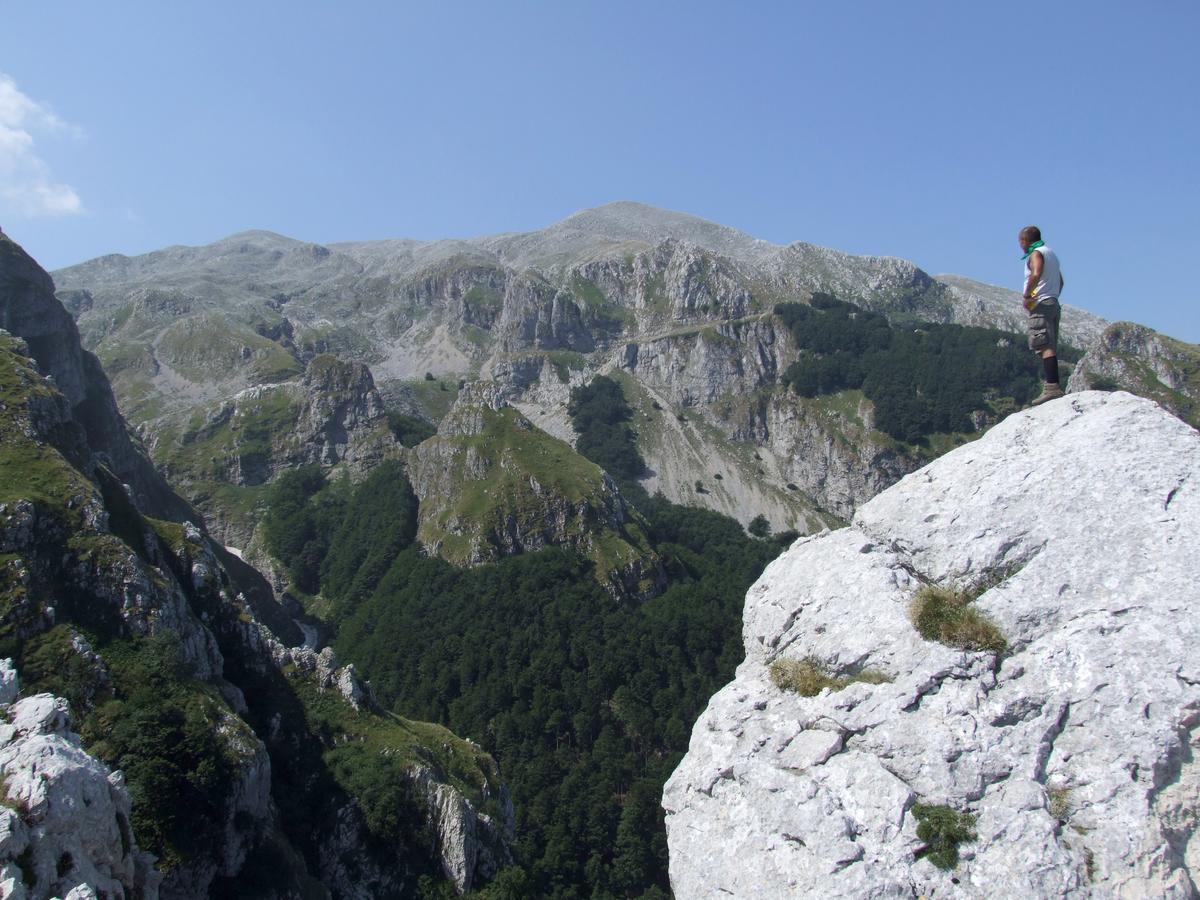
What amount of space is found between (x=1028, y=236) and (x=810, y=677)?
33.5 feet

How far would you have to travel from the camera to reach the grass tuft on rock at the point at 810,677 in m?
11.4

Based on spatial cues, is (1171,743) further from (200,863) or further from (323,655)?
(323,655)

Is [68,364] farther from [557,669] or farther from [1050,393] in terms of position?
[1050,393]

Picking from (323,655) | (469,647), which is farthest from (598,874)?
(469,647)

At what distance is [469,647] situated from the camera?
142 m

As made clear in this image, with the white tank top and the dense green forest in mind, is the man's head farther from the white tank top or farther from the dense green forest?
the dense green forest

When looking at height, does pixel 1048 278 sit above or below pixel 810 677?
above

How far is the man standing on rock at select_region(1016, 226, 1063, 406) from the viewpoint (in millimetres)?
14820

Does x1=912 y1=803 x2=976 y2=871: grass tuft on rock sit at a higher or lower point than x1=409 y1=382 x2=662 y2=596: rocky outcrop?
lower

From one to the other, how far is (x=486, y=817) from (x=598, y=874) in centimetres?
3615

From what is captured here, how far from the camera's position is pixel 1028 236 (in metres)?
15.1

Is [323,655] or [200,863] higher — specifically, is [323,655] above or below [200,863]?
above

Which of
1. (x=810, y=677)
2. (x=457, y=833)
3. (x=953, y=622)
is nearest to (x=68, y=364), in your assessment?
(x=457, y=833)

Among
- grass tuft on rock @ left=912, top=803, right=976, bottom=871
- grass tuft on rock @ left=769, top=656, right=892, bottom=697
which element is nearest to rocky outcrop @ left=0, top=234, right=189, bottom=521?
grass tuft on rock @ left=769, top=656, right=892, bottom=697
